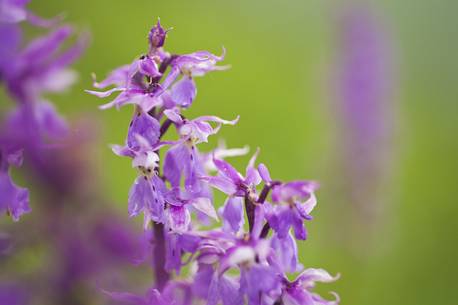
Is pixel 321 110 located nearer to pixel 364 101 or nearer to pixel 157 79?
pixel 364 101

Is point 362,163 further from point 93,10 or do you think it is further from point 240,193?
point 93,10

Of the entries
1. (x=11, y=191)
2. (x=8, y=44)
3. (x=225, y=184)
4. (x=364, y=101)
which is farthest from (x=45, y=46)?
(x=364, y=101)

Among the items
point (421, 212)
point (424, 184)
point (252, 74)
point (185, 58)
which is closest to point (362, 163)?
point (421, 212)

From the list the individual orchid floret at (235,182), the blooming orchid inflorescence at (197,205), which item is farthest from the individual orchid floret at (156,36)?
the individual orchid floret at (235,182)

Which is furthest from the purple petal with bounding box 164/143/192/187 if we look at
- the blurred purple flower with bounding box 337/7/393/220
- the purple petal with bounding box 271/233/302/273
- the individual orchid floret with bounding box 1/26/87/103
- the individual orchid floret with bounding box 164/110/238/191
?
the blurred purple flower with bounding box 337/7/393/220

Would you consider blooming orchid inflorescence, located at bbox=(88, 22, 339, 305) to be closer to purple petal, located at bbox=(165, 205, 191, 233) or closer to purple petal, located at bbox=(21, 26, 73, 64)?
purple petal, located at bbox=(165, 205, 191, 233)

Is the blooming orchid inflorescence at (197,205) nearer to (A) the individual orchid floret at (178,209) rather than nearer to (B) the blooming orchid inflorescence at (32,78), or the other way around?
(A) the individual orchid floret at (178,209)
